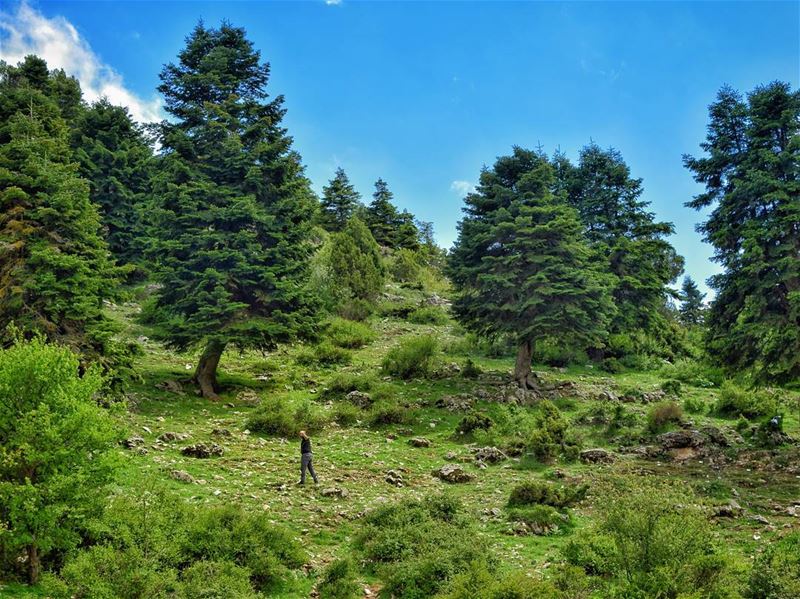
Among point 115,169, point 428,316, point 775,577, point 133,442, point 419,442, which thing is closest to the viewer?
point 775,577

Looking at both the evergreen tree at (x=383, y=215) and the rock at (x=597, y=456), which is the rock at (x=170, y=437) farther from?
the evergreen tree at (x=383, y=215)

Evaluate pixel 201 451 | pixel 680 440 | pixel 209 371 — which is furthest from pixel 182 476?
pixel 680 440

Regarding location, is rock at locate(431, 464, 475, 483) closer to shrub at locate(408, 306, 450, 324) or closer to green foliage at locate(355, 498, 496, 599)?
green foliage at locate(355, 498, 496, 599)

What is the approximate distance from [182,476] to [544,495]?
960 cm

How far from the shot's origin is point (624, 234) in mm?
39531

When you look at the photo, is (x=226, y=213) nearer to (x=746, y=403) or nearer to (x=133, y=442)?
(x=133, y=442)

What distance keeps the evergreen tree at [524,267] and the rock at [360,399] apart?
27.9 feet

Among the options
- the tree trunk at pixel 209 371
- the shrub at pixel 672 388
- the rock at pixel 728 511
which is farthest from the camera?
the shrub at pixel 672 388

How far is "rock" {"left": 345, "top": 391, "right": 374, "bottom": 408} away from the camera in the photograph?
75.2ft

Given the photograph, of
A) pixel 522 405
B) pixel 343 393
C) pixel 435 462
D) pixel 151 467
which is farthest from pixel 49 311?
pixel 522 405

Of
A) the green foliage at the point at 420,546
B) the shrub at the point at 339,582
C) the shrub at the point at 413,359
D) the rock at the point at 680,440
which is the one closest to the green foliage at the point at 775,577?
the green foliage at the point at 420,546

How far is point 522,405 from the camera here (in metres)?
25.3

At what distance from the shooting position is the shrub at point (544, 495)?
13938 mm

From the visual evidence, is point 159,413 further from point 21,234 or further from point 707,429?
point 707,429
